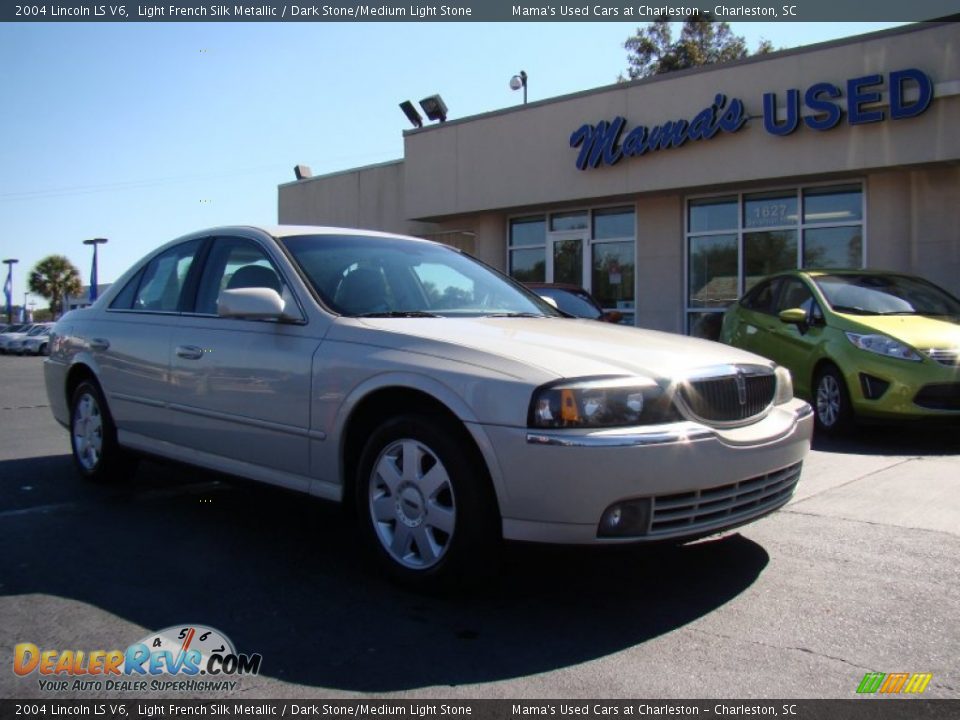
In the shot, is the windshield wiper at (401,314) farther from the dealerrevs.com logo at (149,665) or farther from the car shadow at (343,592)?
the dealerrevs.com logo at (149,665)

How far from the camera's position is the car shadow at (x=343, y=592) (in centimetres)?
291

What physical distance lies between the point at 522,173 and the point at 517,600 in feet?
45.0

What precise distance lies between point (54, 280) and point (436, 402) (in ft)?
253

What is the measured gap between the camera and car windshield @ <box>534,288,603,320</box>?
32.2 ft

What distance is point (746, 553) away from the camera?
401 centimetres

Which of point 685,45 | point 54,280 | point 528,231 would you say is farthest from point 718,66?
point 54,280

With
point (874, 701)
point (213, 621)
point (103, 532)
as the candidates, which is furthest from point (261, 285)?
point (874, 701)

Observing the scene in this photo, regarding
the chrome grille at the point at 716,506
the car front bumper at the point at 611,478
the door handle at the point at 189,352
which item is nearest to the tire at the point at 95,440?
the door handle at the point at 189,352

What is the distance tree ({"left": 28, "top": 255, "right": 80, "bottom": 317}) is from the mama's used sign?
218ft

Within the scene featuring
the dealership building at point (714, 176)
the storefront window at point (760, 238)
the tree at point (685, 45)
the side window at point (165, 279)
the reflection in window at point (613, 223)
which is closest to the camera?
the side window at point (165, 279)

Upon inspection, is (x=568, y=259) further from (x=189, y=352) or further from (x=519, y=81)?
(x=189, y=352)

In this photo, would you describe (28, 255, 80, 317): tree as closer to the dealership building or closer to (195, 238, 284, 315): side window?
the dealership building

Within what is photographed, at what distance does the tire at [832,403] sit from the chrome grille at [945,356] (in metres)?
0.71

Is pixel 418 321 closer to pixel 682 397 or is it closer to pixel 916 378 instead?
pixel 682 397
